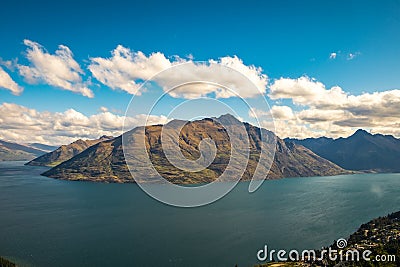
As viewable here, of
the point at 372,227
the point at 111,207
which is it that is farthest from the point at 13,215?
the point at 372,227

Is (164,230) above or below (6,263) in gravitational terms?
above

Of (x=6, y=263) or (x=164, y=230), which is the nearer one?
(x=6, y=263)

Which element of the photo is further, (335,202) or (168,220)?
(335,202)

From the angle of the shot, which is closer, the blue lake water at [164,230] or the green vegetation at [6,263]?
the green vegetation at [6,263]

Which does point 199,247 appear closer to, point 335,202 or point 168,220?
point 168,220

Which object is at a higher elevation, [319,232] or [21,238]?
[319,232]

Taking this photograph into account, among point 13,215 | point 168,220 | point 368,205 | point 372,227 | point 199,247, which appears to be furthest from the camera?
point 368,205

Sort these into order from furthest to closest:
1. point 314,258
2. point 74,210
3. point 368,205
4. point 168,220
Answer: point 368,205 → point 74,210 → point 168,220 → point 314,258

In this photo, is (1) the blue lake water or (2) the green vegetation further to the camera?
(1) the blue lake water
